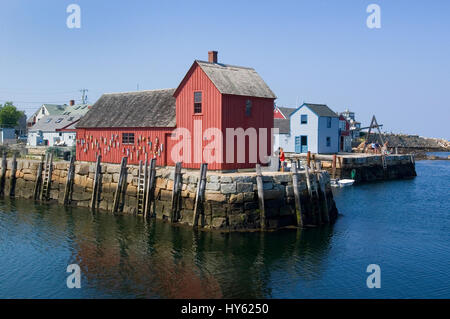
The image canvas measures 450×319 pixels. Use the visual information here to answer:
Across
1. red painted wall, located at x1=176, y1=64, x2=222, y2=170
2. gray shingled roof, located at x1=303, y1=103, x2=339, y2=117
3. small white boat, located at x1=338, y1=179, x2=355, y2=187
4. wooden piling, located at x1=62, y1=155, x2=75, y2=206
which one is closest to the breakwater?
small white boat, located at x1=338, y1=179, x2=355, y2=187

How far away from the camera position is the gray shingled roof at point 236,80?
2608 cm

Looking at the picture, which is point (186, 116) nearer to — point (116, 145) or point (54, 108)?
point (116, 145)

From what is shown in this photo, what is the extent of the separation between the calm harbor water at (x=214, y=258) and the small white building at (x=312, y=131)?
2379 centimetres

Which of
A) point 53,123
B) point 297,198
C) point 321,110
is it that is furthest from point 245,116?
point 53,123

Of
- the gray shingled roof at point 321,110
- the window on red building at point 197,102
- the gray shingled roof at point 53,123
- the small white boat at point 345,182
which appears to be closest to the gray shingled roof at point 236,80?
the window on red building at point 197,102

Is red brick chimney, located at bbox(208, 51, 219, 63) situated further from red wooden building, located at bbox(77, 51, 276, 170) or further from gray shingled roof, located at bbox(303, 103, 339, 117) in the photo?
gray shingled roof, located at bbox(303, 103, 339, 117)

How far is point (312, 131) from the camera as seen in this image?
164 ft

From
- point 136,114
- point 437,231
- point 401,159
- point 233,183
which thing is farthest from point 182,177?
point 401,159

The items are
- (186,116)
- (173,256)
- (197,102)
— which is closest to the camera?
(173,256)

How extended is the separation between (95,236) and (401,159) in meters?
43.7

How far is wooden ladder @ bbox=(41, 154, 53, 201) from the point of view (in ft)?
99.3

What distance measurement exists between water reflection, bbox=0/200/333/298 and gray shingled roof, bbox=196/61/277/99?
9.20 meters

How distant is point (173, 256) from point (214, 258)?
1.73 metres

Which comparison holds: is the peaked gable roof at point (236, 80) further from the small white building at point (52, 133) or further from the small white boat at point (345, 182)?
the small white building at point (52, 133)
